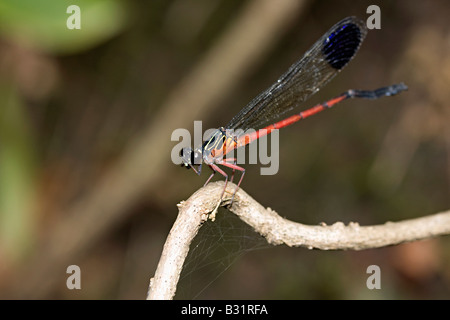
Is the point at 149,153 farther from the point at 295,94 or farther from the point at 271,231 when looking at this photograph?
the point at 271,231

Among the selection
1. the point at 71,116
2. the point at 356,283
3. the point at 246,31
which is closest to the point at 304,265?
the point at 356,283

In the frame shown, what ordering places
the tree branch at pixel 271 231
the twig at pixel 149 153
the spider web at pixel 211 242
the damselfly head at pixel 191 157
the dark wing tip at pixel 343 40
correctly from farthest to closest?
the twig at pixel 149 153 < the dark wing tip at pixel 343 40 < the damselfly head at pixel 191 157 < the spider web at pixel 211 242 < the tree branch at pixel 271 231

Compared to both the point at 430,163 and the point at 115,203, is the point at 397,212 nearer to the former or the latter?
the point at 430,163

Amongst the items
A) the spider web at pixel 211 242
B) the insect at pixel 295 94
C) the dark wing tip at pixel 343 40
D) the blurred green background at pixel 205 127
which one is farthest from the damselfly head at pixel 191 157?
the blurred green background at pixel 205 127

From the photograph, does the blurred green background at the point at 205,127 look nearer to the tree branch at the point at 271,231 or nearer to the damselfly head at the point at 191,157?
the damselfly head at the point at 191,157

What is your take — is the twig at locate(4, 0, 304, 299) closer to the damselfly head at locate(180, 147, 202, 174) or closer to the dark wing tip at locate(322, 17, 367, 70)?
the dark wing tip at locate(322, 17, 367, 70)
